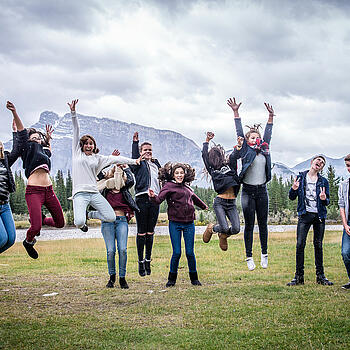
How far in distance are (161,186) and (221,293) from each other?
288 centimetres

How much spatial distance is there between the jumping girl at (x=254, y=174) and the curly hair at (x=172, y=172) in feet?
3.65

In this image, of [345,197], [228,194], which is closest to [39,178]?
[228,194]

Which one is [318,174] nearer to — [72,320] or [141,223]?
[141,223]

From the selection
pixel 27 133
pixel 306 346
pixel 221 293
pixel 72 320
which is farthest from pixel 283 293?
pixel 27 133

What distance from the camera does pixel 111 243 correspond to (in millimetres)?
9664

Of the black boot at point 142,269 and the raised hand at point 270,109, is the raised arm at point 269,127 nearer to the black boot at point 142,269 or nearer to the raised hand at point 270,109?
the raised hand at point 270,109

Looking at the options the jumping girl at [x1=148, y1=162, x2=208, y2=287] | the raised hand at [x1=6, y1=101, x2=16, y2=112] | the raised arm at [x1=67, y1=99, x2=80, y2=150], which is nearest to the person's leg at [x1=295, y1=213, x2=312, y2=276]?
the jumping girl at [x1=148, y1=162, x2=208, y2=287]

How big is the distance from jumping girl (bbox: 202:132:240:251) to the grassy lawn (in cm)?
144

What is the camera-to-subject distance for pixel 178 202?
9.51 meters

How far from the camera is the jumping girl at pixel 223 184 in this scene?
9469 mm

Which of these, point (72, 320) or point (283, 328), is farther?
point (72, 320)

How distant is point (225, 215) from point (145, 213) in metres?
1.89

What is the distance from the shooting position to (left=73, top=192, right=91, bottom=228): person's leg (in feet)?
27.2

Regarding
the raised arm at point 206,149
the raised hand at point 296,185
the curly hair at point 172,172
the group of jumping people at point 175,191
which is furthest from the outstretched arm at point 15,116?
the raised hand at point 296,185
